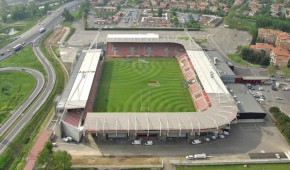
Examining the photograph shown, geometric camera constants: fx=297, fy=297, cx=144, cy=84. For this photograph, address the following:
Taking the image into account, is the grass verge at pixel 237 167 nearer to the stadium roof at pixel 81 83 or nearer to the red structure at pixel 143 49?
the stadium roof at pixel 81 83

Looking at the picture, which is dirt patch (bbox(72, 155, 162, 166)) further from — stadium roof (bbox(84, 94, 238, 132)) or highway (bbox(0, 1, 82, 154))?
highway (bbox(0, 1, 82, 154))

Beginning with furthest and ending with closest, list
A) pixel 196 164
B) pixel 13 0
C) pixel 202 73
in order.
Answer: pixel 13 0 → pixel 202 73 → pixel 196 164

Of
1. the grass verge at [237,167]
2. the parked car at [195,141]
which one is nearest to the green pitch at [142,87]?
the parked car at [195,141]

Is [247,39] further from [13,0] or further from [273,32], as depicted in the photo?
[13,0]

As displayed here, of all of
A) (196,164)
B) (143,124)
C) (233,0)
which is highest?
(233,0)

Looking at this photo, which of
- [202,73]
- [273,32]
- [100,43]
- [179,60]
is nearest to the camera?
[202,73]

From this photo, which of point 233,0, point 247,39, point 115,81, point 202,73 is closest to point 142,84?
point 115,81

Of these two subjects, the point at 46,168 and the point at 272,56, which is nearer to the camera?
the point at 46,168
